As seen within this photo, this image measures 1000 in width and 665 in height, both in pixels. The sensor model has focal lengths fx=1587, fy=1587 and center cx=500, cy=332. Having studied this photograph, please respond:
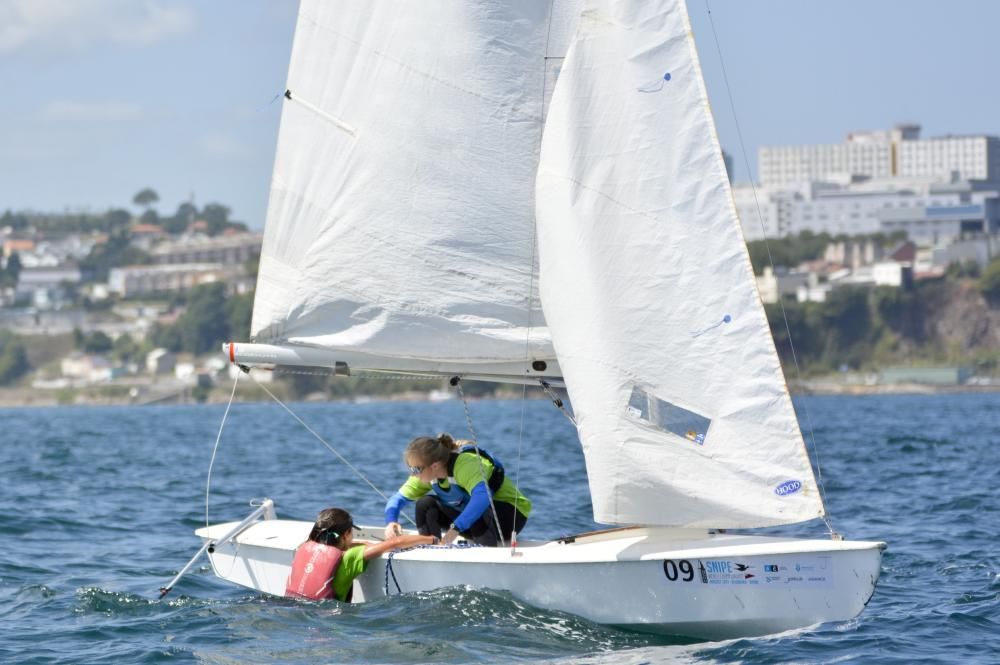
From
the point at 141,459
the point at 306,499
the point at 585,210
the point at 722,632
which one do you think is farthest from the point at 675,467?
the point at 141,459

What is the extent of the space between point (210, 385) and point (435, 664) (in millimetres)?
114552

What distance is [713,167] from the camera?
372 inches

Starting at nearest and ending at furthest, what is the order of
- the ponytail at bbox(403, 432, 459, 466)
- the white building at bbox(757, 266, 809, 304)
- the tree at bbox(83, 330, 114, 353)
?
the ponytail at bbox(403, 432, 459, 466), the white building at bbox(757, 266, 809, 304), the tree at bbox(83, 330, 114, 353)

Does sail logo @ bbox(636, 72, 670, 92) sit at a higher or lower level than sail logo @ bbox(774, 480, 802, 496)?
higher

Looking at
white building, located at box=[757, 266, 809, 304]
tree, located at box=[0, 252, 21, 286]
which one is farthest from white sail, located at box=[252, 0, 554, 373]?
tree, located at box=[0, 252, 21, 286]

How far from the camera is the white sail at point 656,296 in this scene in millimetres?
9258

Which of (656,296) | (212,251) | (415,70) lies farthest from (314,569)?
(212,251)

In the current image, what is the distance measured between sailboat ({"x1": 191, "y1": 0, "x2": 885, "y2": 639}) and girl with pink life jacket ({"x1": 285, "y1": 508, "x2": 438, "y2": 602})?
0.38ft

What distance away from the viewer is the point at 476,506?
1029 centimetres

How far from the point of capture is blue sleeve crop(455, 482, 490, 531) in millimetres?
10281

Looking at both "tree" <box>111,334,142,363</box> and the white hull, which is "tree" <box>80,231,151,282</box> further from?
the white hull

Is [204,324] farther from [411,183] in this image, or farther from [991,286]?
[411,183]

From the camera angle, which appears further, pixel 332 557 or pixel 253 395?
pixel 253 395

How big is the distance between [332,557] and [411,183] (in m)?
2.53
